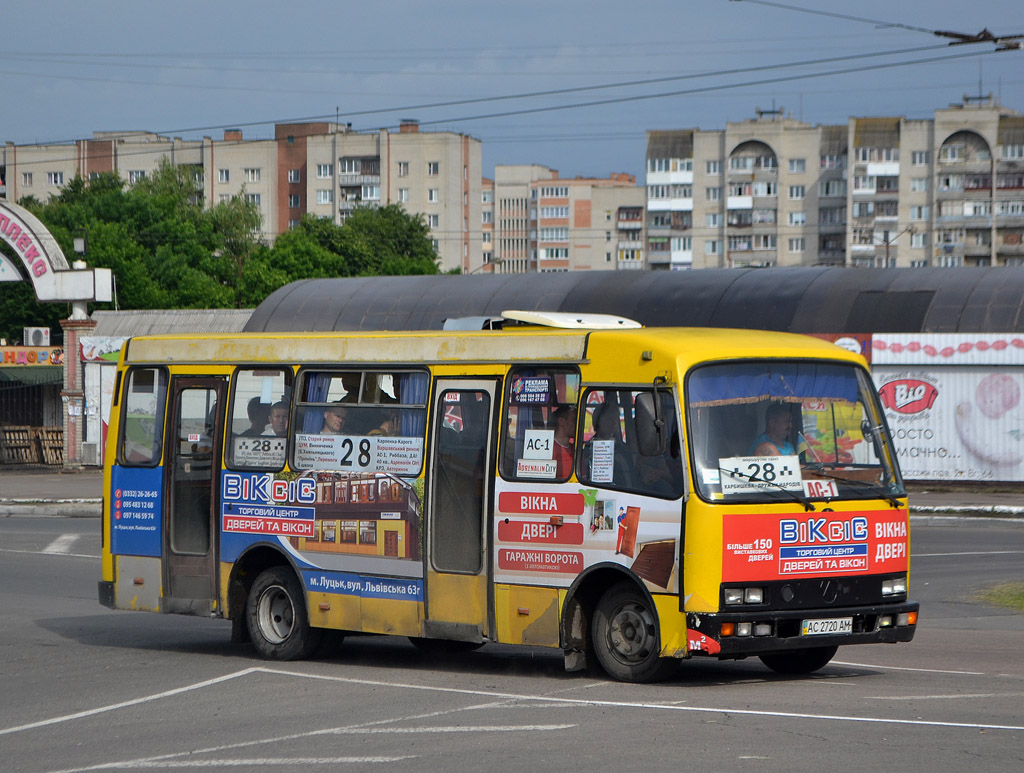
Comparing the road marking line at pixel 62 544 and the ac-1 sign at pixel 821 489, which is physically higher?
the ac-1 sign at pixel 821 489

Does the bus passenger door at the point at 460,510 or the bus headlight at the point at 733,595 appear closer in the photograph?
the bus headlight at the point at 733,595

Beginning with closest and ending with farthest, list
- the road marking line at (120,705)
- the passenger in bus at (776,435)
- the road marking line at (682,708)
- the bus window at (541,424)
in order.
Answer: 1. the road marking line at (682,708)
2. the road marking line at (120,705)
3. the passenger in bus at (776,435)
4. the bus window at (541,424)

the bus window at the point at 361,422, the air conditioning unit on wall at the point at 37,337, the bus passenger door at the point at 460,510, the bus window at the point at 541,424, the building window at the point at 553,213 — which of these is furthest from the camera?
the building window at the point at 553,213

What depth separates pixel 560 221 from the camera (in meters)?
176

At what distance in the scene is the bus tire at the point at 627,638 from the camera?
30.7ft

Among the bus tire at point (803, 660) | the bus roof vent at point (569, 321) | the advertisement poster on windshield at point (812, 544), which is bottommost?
the bus tire at point (803, 660)

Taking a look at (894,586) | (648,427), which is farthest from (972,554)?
(648,427)

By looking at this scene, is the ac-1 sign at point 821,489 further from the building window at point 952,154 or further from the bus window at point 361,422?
the building window at point 952,154

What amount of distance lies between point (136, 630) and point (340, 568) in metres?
3.98

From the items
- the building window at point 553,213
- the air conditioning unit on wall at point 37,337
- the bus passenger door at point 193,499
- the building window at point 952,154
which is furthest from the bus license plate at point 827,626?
the building window at point 553,213

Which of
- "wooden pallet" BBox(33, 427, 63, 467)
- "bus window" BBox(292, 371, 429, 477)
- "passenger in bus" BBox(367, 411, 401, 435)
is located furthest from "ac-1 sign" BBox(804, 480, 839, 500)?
"wooden pallet" BBox(33, 427, 63, 467)

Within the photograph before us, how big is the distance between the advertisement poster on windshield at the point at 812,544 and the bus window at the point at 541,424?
4.57 ft

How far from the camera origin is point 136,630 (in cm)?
1419

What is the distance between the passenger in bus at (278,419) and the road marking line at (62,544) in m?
11.2
